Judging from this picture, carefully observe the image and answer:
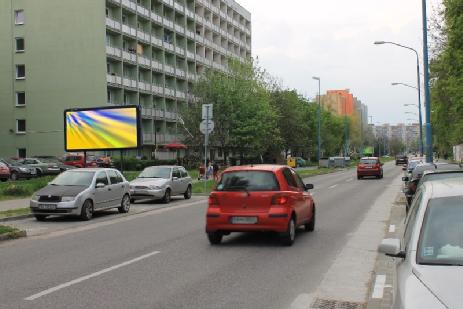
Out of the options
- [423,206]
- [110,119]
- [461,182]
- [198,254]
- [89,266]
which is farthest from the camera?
[110,119]

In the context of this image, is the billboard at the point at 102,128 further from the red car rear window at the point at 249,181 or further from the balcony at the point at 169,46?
the balcony at the point at 169,46

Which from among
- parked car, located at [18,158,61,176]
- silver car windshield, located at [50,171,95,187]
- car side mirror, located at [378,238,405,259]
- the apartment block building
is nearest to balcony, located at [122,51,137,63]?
the apartment block building

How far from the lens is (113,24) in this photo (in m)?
60.4

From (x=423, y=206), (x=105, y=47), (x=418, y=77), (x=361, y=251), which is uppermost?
(x=105, y=47)

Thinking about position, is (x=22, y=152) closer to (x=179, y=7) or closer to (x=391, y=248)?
(x=179, y=7)

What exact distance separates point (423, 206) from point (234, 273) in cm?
428

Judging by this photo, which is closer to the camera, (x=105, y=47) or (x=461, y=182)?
(x=461, y=182)

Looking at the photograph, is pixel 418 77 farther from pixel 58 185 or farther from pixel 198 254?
pixel 198 254

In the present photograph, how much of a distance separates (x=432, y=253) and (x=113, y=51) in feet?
193

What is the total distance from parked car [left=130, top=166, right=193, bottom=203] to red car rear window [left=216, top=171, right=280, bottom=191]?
37.4ft

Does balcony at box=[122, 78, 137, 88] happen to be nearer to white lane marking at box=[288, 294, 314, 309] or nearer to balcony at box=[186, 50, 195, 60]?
balcony at box=[186, 50, 195, 60]

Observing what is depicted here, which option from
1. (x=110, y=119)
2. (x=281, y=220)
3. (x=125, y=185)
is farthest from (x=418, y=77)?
(x=281, y=220)

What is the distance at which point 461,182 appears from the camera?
4.91 meters

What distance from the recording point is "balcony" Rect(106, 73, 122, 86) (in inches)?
2308
